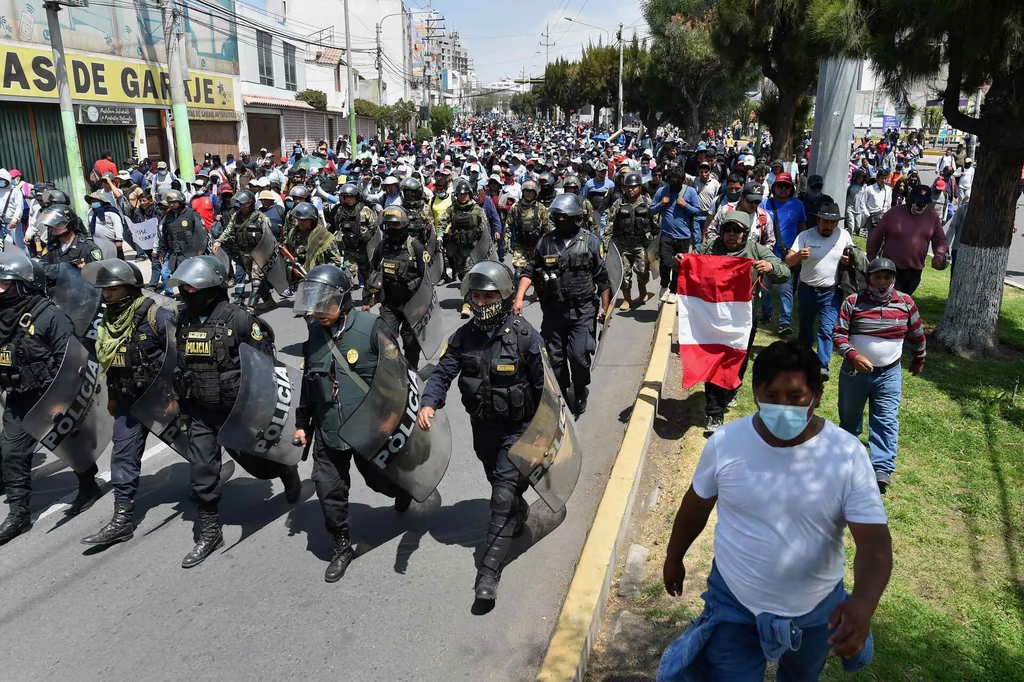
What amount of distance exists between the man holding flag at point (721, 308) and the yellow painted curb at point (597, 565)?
52 centimetres

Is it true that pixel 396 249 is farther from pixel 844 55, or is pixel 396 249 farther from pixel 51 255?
pixel 844 55

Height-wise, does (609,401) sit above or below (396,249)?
below

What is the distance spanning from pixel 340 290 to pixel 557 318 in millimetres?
2431

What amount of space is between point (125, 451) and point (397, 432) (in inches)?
70.7

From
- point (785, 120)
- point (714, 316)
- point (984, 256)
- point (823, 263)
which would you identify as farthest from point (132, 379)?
point (785, 120)

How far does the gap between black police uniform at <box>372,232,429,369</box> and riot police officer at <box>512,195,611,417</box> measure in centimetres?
110

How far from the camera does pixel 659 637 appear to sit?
3.67 m

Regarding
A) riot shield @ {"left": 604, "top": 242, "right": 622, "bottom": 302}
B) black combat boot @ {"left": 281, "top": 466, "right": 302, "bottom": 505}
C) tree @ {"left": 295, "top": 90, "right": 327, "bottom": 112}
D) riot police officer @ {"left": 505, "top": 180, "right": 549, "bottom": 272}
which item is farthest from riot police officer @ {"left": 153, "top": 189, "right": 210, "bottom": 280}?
tree @ {"left": 295, "top": 90, "right": 327, "bottom": 112}

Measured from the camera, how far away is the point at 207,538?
4.59 m

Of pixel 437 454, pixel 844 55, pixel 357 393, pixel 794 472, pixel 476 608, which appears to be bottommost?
pixel 476 608

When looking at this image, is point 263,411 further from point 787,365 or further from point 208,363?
point 787,365

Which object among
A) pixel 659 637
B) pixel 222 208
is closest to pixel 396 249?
pixel 659 637

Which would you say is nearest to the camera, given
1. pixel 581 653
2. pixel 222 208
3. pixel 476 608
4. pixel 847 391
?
pixel 581 653

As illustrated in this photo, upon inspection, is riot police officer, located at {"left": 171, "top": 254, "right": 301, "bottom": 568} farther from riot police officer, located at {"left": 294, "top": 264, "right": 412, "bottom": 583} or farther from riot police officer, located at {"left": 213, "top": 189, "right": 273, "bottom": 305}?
riot police officer, located at {"left": 213, "top": 189, "right": 273, "bottom": 305}
